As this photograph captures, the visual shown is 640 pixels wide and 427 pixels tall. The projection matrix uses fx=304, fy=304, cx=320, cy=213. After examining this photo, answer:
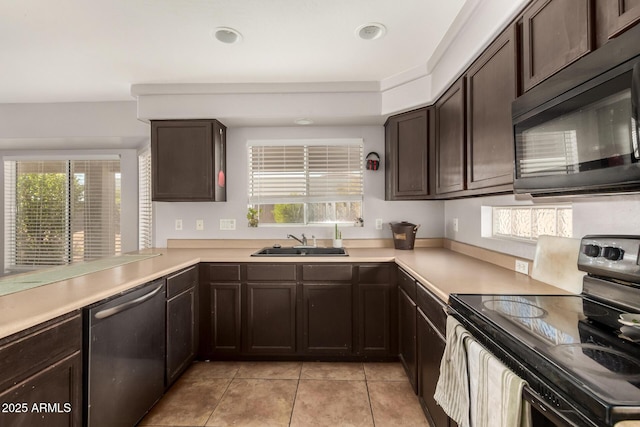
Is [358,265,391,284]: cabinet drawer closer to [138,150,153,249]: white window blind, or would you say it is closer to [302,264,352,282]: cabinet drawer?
[302,264,352,282]: cabinet drawer

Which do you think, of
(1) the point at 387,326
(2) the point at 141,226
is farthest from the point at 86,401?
(2) the point at 141,226

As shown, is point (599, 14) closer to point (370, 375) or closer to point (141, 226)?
point (370, 375)

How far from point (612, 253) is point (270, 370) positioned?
7.33ft

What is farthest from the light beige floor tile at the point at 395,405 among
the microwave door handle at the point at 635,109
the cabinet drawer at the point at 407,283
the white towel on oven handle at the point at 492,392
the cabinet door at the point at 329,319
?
the microwave door handle at the point at 635,109

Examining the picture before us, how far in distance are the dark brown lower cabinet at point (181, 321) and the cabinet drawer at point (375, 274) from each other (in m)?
1.33

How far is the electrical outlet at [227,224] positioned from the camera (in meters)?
3.11

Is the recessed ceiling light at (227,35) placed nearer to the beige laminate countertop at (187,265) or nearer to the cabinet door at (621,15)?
the beige laminate countertop at (187,265)

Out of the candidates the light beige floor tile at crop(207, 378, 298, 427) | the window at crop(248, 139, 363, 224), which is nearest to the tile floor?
the light beige floor tile at crop(207, 378, 298, 427)

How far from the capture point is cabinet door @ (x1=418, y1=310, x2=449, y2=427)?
1.53 metres

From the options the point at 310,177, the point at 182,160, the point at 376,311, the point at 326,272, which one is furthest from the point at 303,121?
the point at 376,311

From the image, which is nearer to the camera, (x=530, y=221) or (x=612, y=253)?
(x=612, y=253)

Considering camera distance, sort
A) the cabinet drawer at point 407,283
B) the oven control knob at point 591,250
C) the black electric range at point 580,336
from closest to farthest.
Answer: the black electric range at point 580,336 → the oven control knob at point 591,250 → the cabinet drawer at point 407,283

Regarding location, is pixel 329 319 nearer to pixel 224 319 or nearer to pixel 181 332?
pixel 224 319

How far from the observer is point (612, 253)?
1058mm
